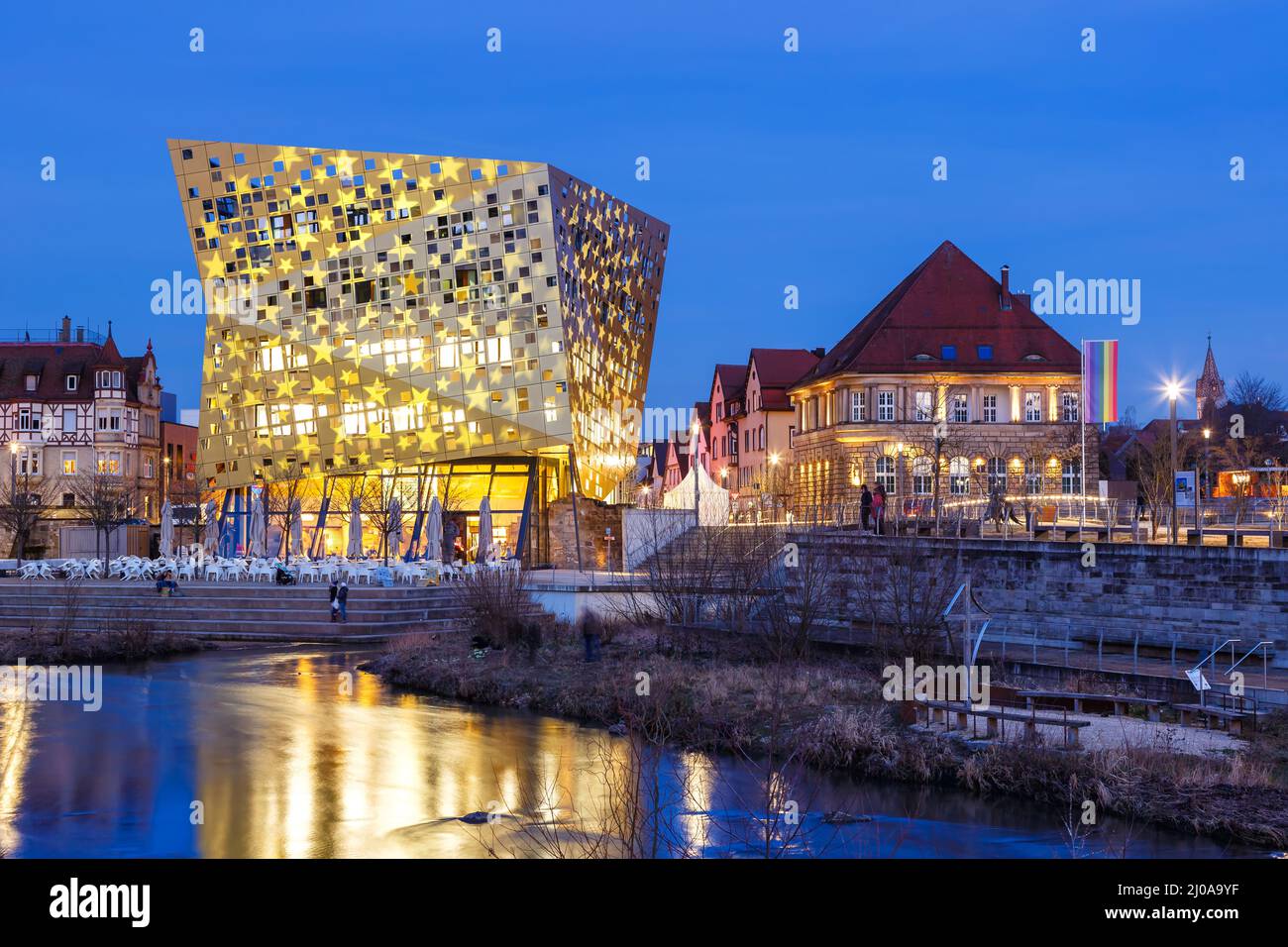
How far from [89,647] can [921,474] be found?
1716 inches

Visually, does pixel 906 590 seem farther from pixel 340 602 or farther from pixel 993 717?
pixel 340 602

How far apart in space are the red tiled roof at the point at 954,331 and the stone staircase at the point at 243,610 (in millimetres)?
36298

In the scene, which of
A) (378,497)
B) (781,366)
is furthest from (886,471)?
(378,497)

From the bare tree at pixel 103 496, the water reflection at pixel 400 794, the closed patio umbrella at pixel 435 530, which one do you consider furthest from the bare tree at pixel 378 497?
the water reflection at pixel 400 794

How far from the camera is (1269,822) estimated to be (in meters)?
15.8

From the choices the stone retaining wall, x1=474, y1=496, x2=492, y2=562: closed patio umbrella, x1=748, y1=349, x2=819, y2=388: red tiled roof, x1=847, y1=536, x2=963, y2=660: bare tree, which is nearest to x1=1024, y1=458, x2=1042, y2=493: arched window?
x1=748, y1=349, x2=819, y2=388: red tiled roof

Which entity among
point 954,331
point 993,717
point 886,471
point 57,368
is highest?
point 954,331

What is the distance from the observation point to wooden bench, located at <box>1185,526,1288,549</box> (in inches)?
1184

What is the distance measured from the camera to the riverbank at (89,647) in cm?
3388

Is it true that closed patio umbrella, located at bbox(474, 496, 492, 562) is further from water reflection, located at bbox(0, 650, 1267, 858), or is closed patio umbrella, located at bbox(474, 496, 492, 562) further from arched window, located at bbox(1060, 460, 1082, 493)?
arched window, located at bbox(1060, 460, 1082, 493)

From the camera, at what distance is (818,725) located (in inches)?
840

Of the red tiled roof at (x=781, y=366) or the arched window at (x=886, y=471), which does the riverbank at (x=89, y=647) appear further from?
the red tiled roof at (x=781, y=366)

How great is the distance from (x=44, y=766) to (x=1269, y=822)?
1670 cm
